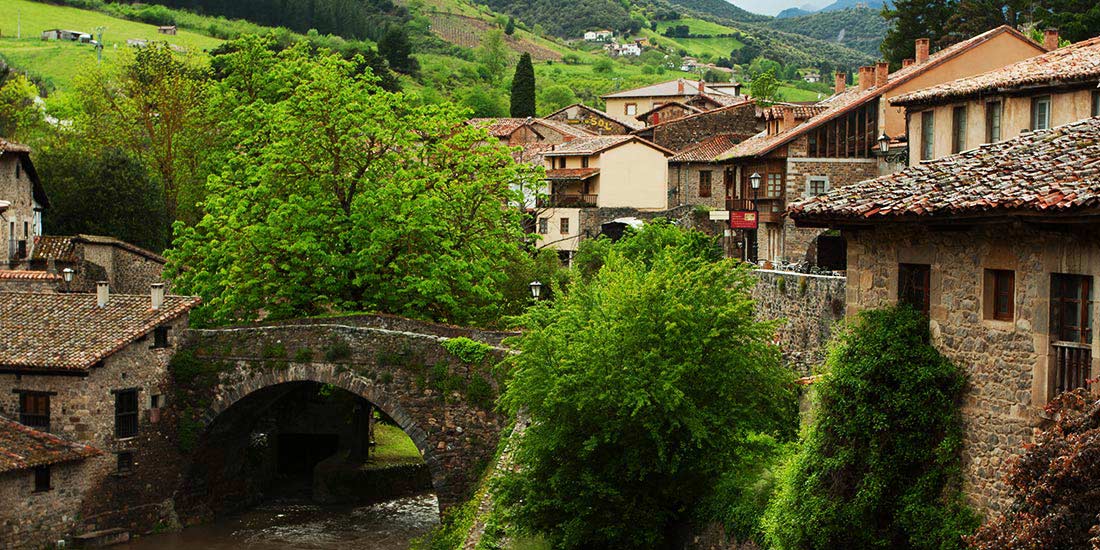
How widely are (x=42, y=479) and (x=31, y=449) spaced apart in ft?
2.58

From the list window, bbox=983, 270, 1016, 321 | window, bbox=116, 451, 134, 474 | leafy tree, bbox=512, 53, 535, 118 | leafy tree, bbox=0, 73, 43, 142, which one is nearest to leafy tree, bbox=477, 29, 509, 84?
leafy tree, bbox=512, 53, 535, 118

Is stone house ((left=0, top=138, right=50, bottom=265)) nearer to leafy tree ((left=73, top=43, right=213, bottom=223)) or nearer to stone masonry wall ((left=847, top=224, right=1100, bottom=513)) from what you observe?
leafy tree ((left=73, top=43, right=213, bottom=223))

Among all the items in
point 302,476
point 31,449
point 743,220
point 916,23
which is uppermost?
point 916,23

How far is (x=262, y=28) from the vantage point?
14500cm

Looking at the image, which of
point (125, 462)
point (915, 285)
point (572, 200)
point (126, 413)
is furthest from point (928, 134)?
point (572, 200)

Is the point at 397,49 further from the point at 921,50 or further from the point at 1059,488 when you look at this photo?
the point at 1059,488

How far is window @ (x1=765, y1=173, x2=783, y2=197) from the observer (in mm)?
48062

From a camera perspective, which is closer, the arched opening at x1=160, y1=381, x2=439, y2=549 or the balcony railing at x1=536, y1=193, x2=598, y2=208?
the arched opening at x1=160, y1=381, x2=439, y2=549

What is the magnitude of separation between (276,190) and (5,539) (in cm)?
1382

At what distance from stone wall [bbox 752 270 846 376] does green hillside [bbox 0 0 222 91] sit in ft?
269

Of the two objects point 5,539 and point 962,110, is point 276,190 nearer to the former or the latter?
point 5,539

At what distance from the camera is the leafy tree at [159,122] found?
2422 inches

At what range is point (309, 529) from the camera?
3869cm

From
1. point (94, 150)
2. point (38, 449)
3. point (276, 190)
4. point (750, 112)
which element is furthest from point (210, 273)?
point (750, 112)
